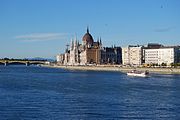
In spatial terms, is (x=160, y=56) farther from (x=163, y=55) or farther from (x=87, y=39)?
(x=87, y=39)

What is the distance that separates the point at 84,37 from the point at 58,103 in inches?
5020

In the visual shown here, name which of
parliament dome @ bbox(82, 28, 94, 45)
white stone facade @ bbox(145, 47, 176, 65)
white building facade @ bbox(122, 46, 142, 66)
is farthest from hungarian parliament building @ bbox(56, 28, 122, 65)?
white stone facade @ bbox(145, 47, 176, 65)

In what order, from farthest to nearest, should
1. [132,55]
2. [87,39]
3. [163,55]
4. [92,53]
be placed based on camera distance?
[87,39] < [92,53] < [132,55] < [163,55]

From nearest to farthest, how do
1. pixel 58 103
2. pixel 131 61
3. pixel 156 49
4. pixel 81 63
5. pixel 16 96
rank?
1. pixel 58 103
2. pixel 16 96
3. pixel 156 49
4. pixel 131 61
5. pixel 81 63

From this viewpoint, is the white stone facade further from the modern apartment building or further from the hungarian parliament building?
the hungarian parliament building

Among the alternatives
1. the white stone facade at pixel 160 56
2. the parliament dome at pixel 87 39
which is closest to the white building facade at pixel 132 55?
the white stone facade at pixel 160 56

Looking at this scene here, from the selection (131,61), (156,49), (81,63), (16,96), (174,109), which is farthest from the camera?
(81,63)

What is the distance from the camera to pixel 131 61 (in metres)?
132

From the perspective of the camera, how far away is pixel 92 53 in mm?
147875

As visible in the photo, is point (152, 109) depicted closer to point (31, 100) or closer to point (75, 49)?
point (31, 100)

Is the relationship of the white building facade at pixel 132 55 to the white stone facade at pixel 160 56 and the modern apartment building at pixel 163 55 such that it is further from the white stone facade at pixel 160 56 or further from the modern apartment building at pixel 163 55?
the modern apartment building at pixel 163 55

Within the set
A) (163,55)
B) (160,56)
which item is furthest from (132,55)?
(163,55)

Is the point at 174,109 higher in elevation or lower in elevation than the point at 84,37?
lower

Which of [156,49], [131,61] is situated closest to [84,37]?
[131,61]
